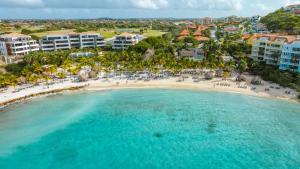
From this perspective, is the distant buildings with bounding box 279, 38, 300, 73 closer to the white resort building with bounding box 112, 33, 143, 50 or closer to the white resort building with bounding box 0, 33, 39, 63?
the white resort building with bounding box 112, 33, 143, 50

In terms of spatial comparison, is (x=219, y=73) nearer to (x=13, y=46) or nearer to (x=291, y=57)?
(x=291, y=57)

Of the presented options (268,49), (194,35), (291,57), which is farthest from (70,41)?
(291,57)

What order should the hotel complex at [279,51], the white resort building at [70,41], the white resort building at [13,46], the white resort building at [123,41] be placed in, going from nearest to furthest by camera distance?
1. the hotel complex at [279,51]
2. the white resort building at [13,46]
3. the white resort building at [70,41]
4. the white resort building at [123,41]

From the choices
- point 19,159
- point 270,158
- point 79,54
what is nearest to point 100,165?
point 19,159

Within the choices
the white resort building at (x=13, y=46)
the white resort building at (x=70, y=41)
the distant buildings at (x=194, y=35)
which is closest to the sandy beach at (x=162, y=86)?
the white resort building at (x=13, y=46)

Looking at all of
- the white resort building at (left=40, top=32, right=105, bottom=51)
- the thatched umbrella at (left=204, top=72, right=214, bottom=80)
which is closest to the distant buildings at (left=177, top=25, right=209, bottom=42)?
the white resort building at (left=40, top=32, right=105, bottom=51)

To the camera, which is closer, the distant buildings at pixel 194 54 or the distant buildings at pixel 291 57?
the distant buildings at pixel 291 57

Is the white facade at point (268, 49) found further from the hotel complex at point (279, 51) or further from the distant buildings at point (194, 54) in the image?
the distant buildings at point (194, 54)
